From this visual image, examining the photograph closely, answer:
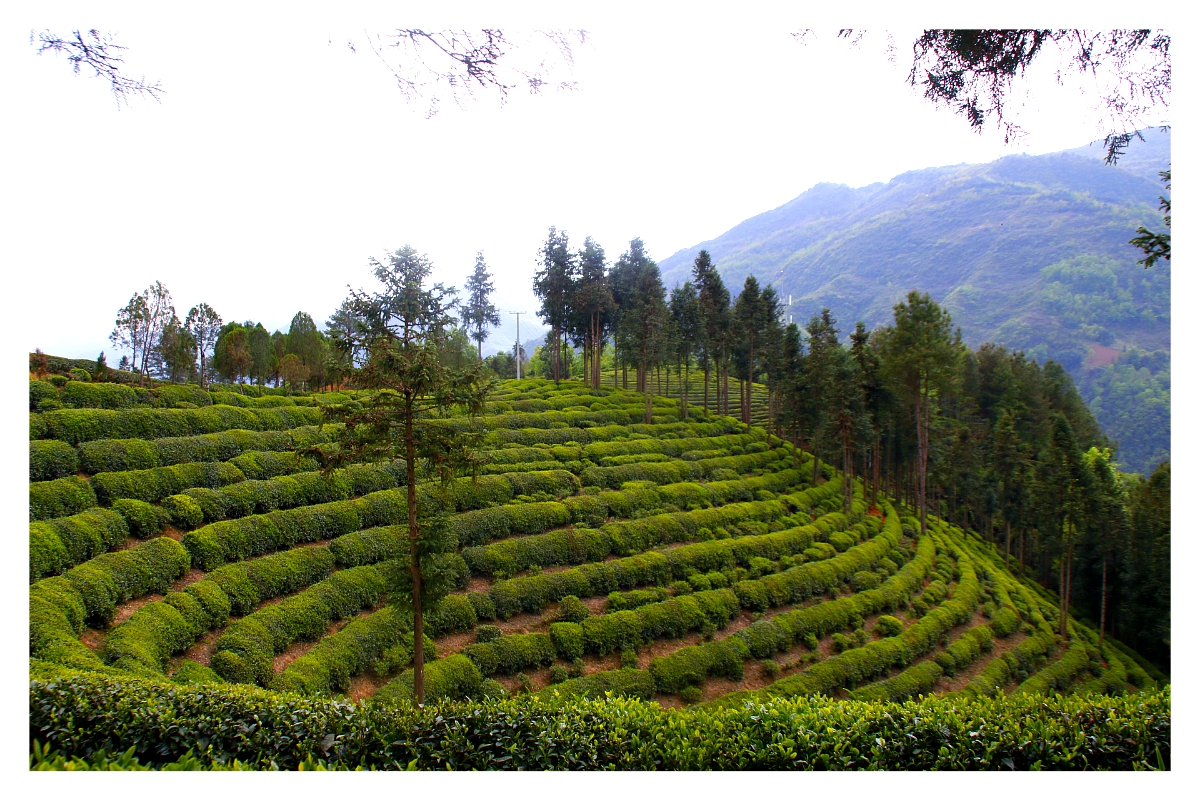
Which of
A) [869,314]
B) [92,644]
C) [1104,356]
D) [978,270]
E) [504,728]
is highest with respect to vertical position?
[978,270]

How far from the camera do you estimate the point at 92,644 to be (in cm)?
845

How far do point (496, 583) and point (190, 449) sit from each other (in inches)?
342

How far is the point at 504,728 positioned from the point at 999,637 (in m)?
20.2

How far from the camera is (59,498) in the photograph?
1095cm

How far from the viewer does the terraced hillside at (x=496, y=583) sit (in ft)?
32.0

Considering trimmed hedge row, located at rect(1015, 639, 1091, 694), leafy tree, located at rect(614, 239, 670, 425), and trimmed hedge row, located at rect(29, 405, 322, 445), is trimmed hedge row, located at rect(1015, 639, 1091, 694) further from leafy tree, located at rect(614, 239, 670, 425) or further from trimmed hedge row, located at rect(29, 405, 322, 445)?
trimmed hedge row, located at rect(29, 405, 322, 445)

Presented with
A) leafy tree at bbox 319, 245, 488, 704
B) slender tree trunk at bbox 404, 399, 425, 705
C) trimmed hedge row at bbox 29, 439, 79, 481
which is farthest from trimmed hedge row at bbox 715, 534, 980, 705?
trimmed hedge row at bbox 29, 439, 79, 481

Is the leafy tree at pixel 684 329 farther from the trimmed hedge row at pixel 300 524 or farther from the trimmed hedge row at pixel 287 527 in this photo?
the trimmed hedge row at pixel 287 527

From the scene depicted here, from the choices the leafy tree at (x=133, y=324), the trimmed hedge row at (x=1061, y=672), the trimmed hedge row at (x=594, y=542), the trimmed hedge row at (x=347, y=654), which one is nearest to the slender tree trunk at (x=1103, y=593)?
the trimmed hedge row at (x=1061, y=672)

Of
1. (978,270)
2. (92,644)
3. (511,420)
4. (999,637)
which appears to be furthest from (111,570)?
(978,270)

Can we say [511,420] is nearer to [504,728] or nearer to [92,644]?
[92,644]

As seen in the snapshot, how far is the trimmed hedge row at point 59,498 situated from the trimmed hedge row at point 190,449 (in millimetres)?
1216

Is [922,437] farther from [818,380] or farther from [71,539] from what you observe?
[71,539]

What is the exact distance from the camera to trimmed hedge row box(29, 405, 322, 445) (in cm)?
1327
